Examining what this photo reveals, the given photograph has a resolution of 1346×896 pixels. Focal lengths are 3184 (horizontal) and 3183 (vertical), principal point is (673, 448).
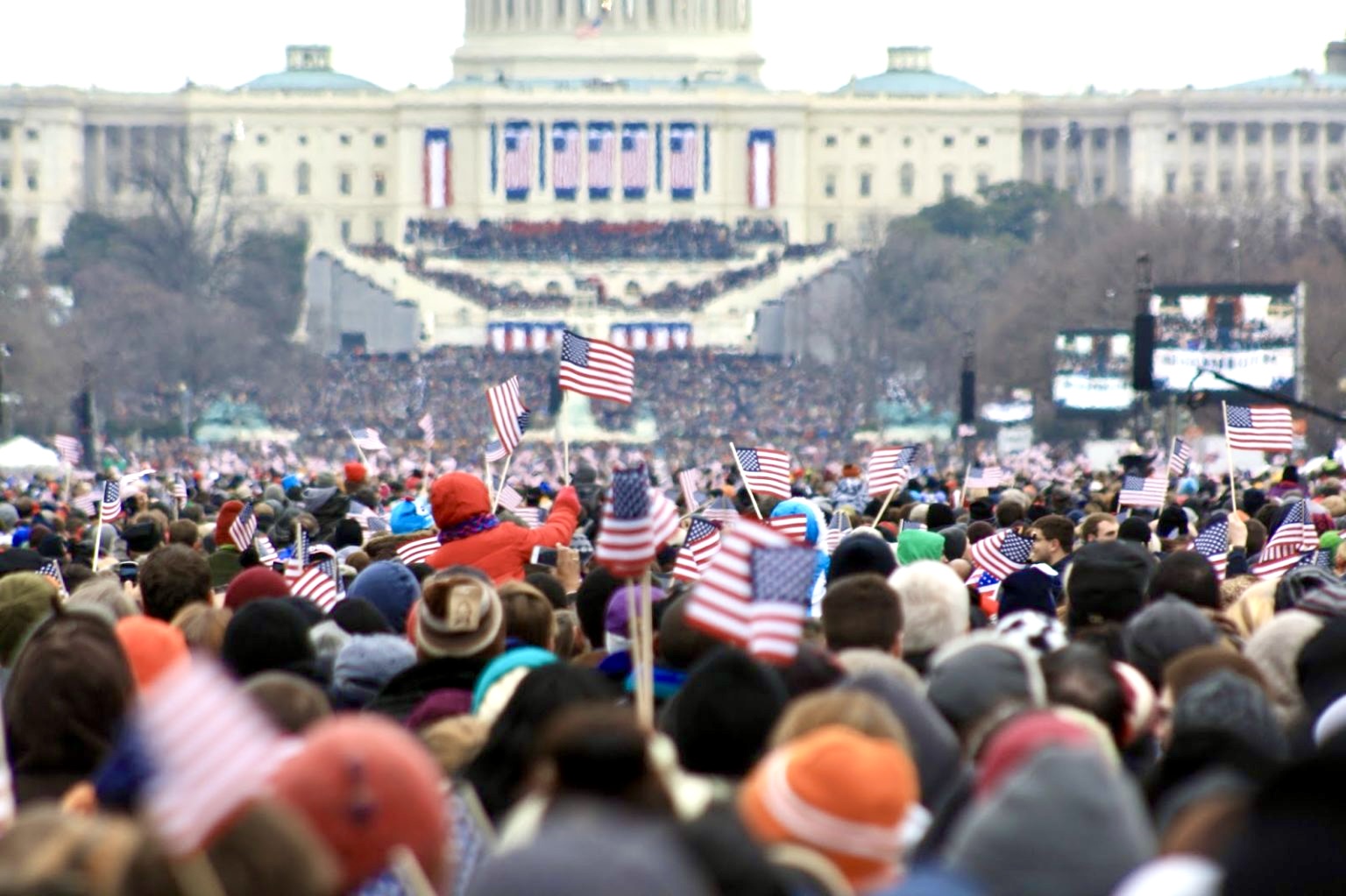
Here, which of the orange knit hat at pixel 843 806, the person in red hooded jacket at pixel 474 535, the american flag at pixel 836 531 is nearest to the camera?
the orange knit hat at pixel 843 806

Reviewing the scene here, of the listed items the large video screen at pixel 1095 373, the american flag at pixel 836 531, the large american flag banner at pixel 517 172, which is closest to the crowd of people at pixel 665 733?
the american flag at pixel 836 531

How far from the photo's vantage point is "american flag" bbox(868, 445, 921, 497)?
20391 millimetres

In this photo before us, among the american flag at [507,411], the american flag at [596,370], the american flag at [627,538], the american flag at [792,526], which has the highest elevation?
the american flag at [596,370]

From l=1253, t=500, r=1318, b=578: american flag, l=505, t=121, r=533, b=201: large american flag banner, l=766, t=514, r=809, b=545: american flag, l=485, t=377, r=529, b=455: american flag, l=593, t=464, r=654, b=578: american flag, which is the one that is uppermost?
l=505, t=121, r=533, b=201: large american flag banner

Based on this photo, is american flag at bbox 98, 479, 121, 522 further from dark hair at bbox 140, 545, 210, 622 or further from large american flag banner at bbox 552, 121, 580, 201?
large american flag banner at bbox 552, 121, 580, 201

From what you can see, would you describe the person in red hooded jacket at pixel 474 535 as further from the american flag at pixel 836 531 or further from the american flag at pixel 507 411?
the american flag at pixel 507 411

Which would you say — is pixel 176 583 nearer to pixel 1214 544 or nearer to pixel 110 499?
pixel 1214 544

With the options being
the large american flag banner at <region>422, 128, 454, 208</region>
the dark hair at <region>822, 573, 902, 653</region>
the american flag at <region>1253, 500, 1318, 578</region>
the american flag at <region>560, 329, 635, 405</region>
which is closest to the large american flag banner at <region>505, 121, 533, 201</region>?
the large american flag banner at <region>422, 128, 454, 208</region>

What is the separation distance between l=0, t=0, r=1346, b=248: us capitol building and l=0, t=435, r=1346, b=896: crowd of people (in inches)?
4918

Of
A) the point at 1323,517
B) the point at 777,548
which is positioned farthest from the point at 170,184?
the point at 777,548

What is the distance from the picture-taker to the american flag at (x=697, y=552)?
578 inches

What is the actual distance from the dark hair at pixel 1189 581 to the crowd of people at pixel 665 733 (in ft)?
0.04

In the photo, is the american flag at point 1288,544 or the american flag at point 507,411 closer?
the american flag at point 1288,544

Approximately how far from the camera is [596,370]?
2122 centimetres
